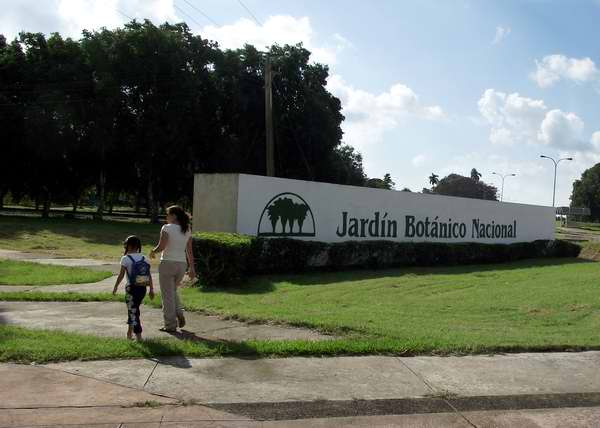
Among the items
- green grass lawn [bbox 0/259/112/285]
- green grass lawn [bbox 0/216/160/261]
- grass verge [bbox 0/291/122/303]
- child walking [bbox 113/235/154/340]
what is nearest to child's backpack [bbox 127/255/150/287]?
child walking [bbox 113/235/154/340]

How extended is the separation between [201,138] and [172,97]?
386 centimetres

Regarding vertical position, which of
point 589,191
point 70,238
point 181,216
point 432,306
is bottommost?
point 70,238

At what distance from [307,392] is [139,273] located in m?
2.96

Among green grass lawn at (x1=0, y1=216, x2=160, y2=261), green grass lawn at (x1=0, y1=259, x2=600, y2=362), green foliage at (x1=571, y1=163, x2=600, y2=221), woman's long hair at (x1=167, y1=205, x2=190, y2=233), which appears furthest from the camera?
green foliage at (x1=571, y1=163, x2=600, y2=221)

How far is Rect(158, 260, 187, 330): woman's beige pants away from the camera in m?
7.65

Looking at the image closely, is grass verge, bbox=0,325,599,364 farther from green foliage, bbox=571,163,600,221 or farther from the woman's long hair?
green foliage, bbox=571,163,600,221

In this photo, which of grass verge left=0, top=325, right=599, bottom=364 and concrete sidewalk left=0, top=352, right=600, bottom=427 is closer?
concrete sidewalk left=0, top=352, right=600, bottom=427

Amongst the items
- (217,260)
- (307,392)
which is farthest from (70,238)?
(307,392)

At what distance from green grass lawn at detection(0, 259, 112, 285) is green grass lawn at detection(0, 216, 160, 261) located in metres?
4.39

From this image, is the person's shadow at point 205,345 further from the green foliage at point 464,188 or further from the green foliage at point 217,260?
the green foliage at point 464,188

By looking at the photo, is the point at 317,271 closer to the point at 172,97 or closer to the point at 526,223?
the point at 526,223

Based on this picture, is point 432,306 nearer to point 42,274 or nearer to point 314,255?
point 314,255

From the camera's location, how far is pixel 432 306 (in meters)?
10.5

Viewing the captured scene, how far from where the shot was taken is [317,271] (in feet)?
50.7
